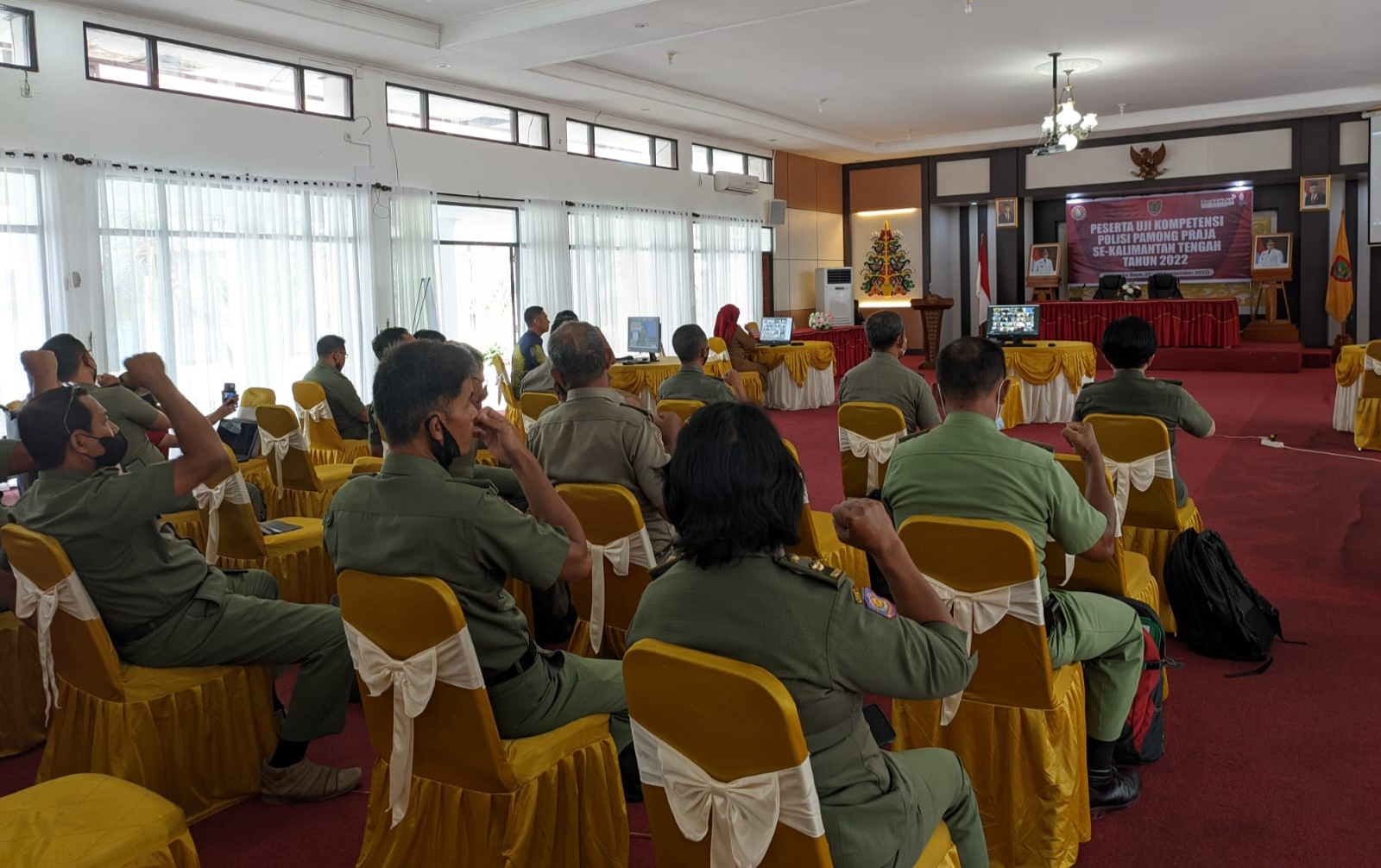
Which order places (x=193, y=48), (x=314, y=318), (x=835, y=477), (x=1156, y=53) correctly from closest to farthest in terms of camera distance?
(x=835, y=477) → (x=193, y=48) → (x=314, y=318) → (x=1156, y=53)

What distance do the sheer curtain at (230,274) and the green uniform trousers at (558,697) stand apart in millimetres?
6656

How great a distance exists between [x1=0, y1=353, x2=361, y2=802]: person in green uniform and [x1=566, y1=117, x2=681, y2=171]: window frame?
390 inches

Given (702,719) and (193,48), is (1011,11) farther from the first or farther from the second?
(702,719)

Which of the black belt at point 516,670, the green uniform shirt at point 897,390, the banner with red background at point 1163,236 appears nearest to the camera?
the black belt at point 516,670

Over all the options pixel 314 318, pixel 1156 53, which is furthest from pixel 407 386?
pixel 1156 53

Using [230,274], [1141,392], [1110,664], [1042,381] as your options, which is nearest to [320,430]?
[230,274]

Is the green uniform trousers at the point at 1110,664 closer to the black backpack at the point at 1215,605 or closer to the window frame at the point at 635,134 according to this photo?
the black backpack at the point at 1215,605

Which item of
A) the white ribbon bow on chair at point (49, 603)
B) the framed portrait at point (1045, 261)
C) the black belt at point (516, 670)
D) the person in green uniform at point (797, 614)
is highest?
the framed portrait at point (1045, 261)

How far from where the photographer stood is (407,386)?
2.19m

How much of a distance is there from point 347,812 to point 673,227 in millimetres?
11532

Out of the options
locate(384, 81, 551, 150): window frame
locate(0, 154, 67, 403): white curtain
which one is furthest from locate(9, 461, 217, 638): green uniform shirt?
locate(384, 81, 551, 150): window frame

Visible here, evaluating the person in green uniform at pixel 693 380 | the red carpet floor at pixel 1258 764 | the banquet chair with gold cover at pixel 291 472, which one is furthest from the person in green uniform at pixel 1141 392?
the banquet chair with gold cover at pixel 291 472

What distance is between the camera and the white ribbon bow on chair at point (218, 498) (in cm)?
392

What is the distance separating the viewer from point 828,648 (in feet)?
5.14
